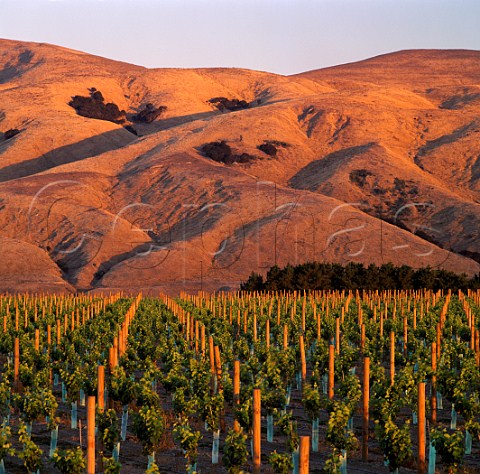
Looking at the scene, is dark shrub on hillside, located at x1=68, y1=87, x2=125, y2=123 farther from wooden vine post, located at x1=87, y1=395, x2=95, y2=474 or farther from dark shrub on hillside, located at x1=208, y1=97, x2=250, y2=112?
wooden vine post, located at x1=87, y1=395, x2=95, y2=474

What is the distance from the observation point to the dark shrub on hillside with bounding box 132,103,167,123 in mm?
132125

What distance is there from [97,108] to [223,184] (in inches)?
1973

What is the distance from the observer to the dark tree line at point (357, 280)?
5519 centimetres

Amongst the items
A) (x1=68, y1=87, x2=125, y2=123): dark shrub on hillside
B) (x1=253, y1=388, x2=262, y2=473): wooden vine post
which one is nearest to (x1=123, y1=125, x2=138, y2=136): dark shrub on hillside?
(x1=68, y1=87, x2=125, y2=123): dark shrub on hillside

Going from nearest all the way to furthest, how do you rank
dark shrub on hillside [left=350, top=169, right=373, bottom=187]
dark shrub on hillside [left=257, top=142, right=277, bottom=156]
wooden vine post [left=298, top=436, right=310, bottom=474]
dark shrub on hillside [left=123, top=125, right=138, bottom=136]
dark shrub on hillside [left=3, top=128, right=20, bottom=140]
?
1. wooden vine post [left=298, top=436, right=310, bottom=474]
2. dark shrub on hillside [left=350, top=169, right=373, bottom=187]
3. dark shrub on hillside [left=257, top=142, right=277, bottom=156]
4. dark shrub on hillside [left=3, top=128, right=20, bottom=140]
5. dark shrub on hillside [left=123, top=125, right=138, bottom=136]

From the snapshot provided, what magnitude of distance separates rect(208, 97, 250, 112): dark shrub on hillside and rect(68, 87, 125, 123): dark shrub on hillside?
641 inches

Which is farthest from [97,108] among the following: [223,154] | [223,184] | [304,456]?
[304,456]

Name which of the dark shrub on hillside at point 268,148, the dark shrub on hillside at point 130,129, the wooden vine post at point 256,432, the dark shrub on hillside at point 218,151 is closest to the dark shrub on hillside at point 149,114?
the dark shrub on hillside at point 130,129

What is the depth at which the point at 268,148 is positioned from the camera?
331ft

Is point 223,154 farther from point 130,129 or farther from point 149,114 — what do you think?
point 149,114

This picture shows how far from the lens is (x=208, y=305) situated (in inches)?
1545

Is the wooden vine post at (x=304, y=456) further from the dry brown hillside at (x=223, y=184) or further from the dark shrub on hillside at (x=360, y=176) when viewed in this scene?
the dark shrub on hillside at (x=360, y=176)

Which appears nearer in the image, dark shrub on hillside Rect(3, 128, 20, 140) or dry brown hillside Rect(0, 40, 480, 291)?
dry brown hillside Rect(0, 40, 480, 291)

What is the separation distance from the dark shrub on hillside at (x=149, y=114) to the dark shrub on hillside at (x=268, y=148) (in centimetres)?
3502
